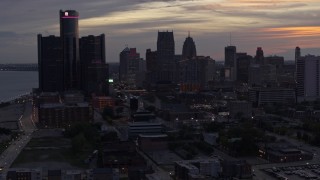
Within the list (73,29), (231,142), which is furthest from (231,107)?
(73,29)

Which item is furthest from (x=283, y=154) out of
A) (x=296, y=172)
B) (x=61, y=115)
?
(x=61, y=115)

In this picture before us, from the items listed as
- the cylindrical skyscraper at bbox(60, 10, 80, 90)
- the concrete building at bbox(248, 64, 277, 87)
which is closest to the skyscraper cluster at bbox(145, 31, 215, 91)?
the concrete building at bbox(248, 64, 277, 87)

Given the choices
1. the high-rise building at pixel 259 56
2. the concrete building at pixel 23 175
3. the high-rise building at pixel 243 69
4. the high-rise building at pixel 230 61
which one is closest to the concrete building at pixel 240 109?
the concrete building at pixel 23 175

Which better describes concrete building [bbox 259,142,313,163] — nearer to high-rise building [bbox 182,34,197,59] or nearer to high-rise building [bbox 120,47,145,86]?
high-rise building [bbox 120,47,145,86]

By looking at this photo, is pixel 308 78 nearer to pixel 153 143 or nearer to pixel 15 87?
pixel 153 143

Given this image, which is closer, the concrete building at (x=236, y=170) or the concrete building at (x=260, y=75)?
the concrete building at (x=236, y=170)

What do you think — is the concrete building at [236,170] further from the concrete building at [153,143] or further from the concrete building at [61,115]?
the concrete building at [61,115]

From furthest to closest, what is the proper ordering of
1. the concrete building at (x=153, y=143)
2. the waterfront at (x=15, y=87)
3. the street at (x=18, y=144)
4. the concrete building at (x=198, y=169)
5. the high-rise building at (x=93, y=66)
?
the waterfront at (x=15, y=87)
the high-rise building at (x=93, y=66)
the concrete building at (x=153, y=143)
the street at (x=18, y=144)
the concrete building at (x=198, y=169)

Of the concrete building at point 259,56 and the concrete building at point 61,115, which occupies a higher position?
the concrete building at point 259,56
